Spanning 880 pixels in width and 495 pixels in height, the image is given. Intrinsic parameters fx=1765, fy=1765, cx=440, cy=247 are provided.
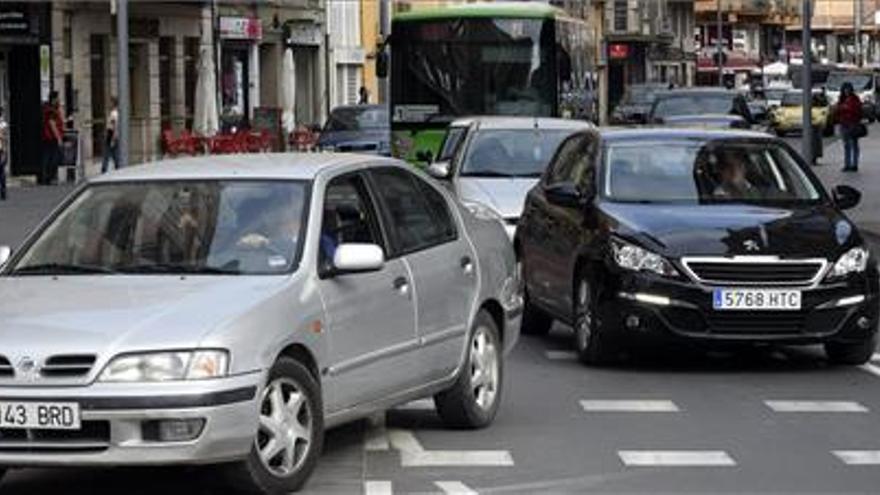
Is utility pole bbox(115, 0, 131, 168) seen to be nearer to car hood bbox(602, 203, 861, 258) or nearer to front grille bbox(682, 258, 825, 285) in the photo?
car hood bbox(602, 203, 861, 258)

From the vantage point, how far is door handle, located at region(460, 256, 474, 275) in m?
9.37

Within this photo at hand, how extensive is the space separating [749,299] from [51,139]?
25700mm

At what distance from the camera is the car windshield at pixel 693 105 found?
30.4 m

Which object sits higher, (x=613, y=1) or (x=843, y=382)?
(x=613, y=1)

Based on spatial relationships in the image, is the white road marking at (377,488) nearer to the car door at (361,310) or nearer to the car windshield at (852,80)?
the car door at (361,310)

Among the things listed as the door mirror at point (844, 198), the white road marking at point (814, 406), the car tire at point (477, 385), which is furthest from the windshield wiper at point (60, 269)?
the door mirror at point (844, 198)

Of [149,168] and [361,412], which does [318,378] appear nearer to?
[361,412]

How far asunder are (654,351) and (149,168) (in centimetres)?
487

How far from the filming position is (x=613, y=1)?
297 ft

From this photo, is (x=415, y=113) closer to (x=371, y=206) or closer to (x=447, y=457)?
(x=371, y=206)

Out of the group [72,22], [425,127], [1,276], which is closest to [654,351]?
[1,276]

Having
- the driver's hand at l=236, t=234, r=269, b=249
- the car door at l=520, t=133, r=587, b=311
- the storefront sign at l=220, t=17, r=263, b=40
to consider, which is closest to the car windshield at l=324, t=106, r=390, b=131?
the storefront sign at l=220, t=17, r=263, b=40

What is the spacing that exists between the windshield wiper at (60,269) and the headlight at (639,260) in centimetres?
419

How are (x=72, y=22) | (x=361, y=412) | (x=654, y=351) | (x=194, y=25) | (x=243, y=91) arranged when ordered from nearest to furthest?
(x=361, y=412)
(x=654, y=351)
(x=72, y=22)
(x=194, y=25)
(x=243, y=91)
